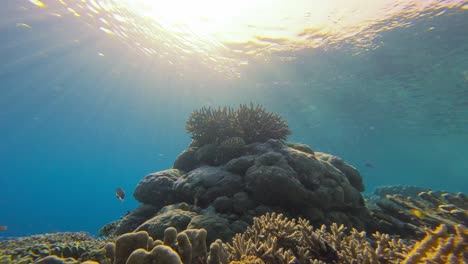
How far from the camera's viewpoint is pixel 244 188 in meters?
5.96

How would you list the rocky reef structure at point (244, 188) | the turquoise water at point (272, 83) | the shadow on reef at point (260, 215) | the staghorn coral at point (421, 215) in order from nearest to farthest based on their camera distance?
the shadow on reef at point (260, 215), the staghorn coral at point (421, 215), the rocky reef structure at point (244, 188), the turquoise water at point (272, 83)

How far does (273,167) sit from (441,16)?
15229mm

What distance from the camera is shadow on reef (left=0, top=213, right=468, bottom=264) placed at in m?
2.30

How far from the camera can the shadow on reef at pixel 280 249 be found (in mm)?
2305

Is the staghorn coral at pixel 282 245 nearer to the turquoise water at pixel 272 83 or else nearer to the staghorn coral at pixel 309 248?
the staghorn coral at pixel 309 248

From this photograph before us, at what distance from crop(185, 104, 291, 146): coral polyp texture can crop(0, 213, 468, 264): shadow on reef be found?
13.1ft

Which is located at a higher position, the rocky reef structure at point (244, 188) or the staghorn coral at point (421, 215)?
the staghorn coral at point (421, 215)

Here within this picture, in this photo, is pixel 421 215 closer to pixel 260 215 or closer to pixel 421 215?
pixel 421 215

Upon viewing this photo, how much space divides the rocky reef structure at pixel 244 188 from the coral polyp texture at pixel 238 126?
3 cm

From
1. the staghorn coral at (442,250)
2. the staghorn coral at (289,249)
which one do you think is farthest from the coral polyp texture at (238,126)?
the staghorn coral at (442,250)

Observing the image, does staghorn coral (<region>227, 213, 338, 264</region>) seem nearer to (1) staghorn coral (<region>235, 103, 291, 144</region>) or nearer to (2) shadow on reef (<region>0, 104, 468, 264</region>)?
(2) shadow on reef (<region>0, 104, 468, 264</region>)

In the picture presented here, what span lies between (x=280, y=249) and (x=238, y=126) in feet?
16.2

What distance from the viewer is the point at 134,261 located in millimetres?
2244

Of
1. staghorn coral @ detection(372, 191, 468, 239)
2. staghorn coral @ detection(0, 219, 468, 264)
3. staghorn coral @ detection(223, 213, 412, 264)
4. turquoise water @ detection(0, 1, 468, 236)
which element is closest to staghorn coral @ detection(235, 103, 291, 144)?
staghorn coral @ detection(372, 191, 468, 239)
